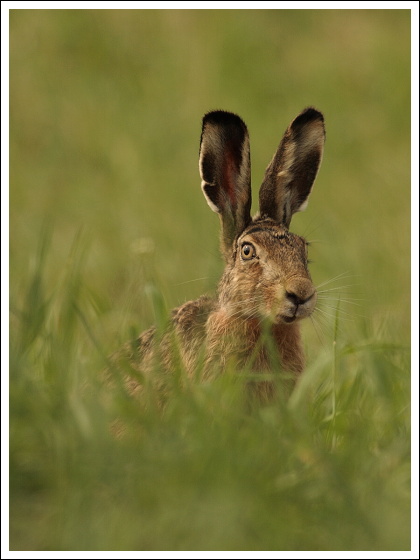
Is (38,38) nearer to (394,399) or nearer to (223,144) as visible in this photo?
(223,144)

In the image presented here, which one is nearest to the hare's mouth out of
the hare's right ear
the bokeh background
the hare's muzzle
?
the hare's muzzle

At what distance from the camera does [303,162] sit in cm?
636

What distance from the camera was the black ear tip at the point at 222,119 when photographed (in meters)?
5.99

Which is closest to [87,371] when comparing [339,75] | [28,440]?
[28,440]

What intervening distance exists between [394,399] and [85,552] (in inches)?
72.3

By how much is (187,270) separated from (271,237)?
3.34 metres

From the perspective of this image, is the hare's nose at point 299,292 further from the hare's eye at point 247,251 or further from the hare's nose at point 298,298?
the hare's eye at point 247,251

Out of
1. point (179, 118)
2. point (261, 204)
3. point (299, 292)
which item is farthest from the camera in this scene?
point (179, 118)

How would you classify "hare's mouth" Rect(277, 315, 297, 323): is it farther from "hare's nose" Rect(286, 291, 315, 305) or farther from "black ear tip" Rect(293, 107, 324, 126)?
"black ear tip" Rect(293, 107, 324, 126)

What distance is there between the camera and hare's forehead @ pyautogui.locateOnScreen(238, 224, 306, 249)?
5.90 meters

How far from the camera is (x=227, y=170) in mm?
6277

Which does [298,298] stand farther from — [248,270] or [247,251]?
[247,251]

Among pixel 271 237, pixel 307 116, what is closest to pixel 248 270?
pixel 271 237

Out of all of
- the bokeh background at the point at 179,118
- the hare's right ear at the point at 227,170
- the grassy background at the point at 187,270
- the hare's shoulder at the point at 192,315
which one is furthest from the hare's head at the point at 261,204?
the bokeh background at the point at 179,118
